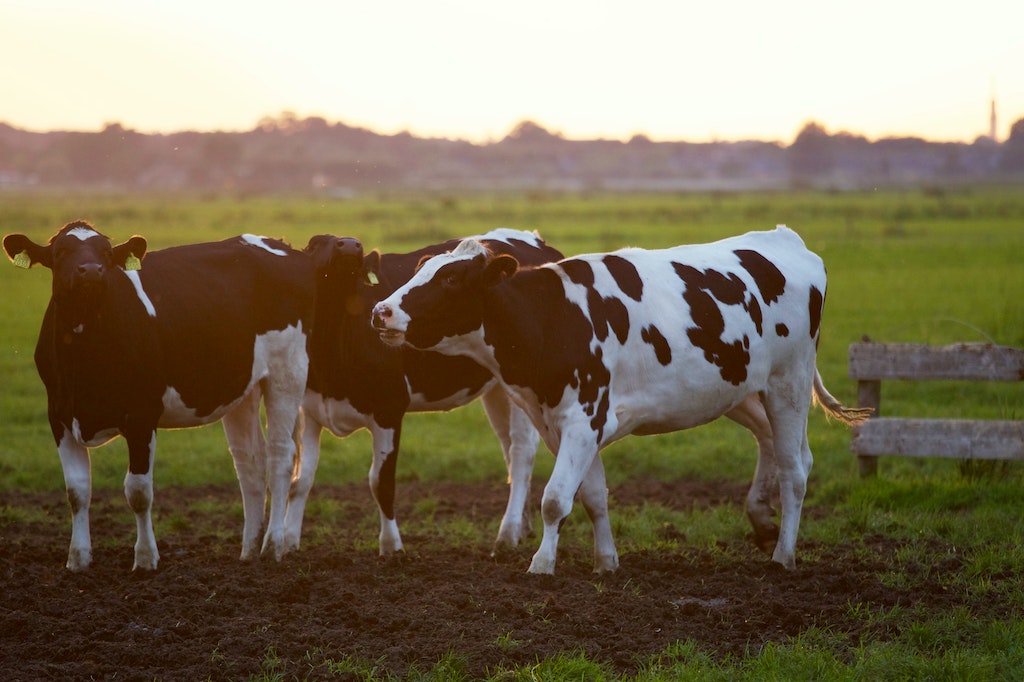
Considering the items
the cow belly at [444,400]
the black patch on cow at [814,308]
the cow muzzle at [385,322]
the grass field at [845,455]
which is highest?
the cow muzzle at [385,322]

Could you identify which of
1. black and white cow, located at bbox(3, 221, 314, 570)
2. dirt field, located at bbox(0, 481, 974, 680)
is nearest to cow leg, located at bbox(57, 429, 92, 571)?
black and white cow, located at bbox(3, 221, 314, 570)

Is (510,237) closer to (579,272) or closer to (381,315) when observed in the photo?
(579,272)

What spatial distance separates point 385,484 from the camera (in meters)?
8.72

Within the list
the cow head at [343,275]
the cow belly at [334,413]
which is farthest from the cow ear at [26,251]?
the cow belly at [334,413]

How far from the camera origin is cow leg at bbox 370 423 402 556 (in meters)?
8.67

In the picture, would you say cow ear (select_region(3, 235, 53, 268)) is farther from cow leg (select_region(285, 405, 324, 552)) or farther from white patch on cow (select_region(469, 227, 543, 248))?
white patch on cow (select_region(469, 227, 543, 248))

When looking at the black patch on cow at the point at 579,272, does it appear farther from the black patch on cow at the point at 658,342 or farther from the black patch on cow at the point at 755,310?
the black patch on cow at the point at 755,310

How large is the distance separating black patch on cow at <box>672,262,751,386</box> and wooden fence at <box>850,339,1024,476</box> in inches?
112

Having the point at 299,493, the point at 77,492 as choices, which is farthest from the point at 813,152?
the point at 77,492

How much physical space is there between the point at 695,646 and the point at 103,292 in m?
4.26

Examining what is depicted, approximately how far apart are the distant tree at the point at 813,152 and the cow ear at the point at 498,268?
16207 cm

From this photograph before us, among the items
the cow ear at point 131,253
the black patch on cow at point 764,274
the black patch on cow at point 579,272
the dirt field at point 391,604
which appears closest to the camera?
the dirt field at point 391,604

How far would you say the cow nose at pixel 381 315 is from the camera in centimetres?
716

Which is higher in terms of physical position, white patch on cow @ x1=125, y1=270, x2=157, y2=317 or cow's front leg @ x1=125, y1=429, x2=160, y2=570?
white patch on cow @ x1=125, y1=270, x2=157, y2=317
